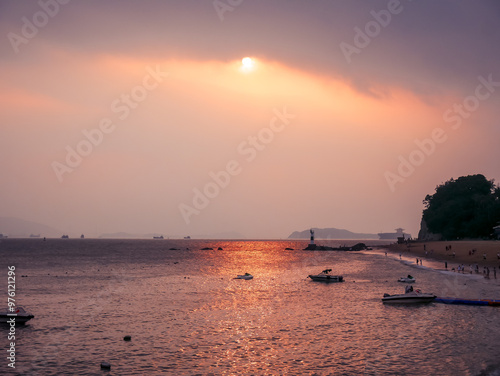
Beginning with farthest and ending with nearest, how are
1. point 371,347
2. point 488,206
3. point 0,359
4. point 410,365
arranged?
point 488,206, point 371,347, point 0,359, point 410,365

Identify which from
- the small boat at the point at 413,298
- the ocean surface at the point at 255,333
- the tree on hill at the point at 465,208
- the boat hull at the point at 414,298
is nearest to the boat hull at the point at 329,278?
the ocean surface at the point at 255,333

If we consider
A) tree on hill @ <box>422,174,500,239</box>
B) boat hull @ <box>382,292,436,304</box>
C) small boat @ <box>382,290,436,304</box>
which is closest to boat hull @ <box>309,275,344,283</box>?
small boat @ <box>382,290,436,304</box>

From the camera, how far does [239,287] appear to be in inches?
2891

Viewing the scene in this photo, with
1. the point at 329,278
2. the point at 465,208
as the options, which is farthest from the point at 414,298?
the point at 465,208

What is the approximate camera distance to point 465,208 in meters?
178

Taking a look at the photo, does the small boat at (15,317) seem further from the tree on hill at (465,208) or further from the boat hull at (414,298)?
the tree on hill at (465,208)

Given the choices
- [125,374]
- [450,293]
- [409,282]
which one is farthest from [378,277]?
[125,374]

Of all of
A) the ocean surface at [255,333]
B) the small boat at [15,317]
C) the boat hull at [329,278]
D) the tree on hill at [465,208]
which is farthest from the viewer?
the tree on hill at [465,208]

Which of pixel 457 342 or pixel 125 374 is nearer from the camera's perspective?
pixel 125 374

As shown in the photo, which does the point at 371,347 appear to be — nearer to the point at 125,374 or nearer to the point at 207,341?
the point at 207,341

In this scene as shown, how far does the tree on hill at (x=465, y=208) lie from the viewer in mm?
161875

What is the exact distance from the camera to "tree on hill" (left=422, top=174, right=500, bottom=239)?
531 feet

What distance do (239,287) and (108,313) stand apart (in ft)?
95.1

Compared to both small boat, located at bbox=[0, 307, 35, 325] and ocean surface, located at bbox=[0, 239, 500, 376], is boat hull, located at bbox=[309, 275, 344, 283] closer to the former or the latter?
ocean surface, located at bbox=[0, 239, 500, 376]
